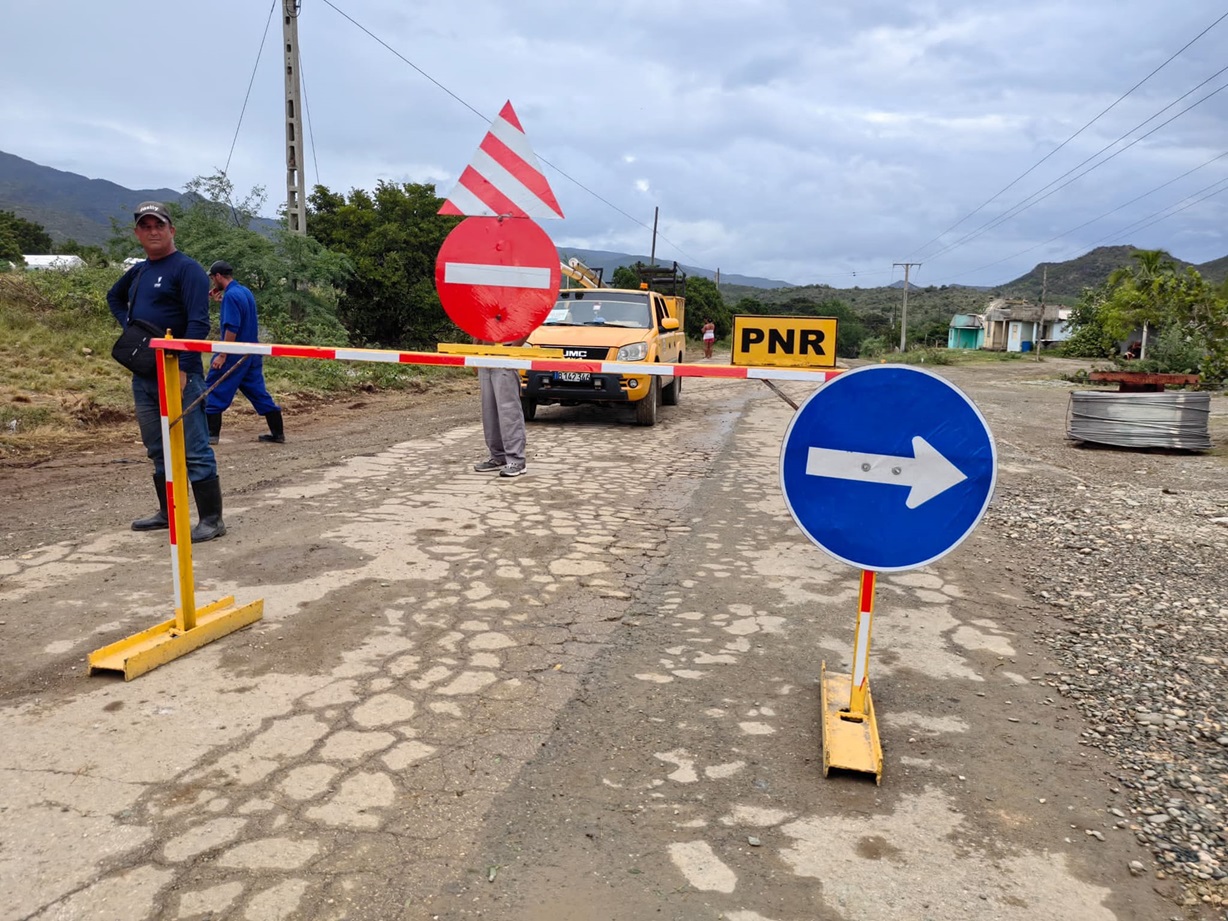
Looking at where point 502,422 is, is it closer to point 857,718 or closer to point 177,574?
point 177,574

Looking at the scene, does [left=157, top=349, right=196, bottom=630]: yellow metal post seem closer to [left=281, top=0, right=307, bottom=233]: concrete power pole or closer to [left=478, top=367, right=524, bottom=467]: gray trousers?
[left=478, top=367, right=524, bottom=467]: gray trousers

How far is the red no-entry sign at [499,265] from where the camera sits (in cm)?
429

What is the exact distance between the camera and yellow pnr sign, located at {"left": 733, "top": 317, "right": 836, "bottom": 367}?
10.6 feet

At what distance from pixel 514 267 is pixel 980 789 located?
10.3 feet

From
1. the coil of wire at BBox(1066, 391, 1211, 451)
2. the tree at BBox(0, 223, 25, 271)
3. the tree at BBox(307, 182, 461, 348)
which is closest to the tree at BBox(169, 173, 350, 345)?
the tree at BBox(307, 182, 461, 348)

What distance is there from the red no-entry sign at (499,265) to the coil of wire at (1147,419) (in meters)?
9.28

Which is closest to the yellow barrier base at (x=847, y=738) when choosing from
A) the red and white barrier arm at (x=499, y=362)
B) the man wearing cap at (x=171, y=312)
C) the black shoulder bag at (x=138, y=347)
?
the red and white barrier arm at (x=499, y=362)

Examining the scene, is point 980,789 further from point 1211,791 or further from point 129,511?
point 129,511

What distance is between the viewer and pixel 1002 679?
3602mm

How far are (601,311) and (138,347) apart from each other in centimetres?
756

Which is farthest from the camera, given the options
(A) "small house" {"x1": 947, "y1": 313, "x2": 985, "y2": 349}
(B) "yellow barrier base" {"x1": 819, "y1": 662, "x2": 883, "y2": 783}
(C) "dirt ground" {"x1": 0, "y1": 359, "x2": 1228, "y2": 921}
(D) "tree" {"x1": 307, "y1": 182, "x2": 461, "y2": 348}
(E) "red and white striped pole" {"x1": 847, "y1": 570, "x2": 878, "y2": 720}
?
(A) "small house" {"x1": 947, "y1": 313, "x2": 985, "y2": 349}

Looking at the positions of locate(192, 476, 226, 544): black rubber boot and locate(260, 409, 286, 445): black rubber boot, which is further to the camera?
locate(260, 409, 286, 445): black rubber boot

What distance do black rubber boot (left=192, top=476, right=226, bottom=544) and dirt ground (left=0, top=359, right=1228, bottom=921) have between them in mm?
122

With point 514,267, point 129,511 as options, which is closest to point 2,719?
point 514,267
